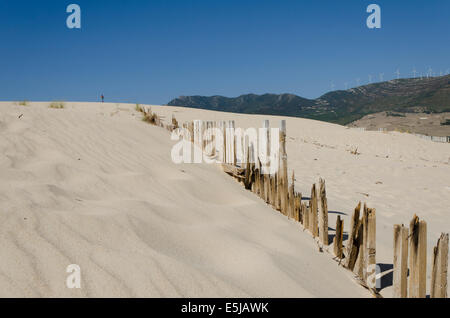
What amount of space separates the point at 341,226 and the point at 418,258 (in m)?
0.81

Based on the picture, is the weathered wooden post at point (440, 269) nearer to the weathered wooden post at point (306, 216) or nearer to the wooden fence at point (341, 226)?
the wooden fence at point (341, 226)

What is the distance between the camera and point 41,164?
396cm

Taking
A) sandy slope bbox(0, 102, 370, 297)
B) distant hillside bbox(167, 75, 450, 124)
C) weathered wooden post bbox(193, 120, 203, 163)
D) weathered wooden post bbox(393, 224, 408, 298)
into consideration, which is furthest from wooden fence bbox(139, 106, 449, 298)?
distant hillside bbox(167, 75, 450, 124)

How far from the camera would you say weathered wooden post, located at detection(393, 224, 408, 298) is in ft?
7.00

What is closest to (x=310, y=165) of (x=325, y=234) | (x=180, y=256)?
(x=325, y=234)

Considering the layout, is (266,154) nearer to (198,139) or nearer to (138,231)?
(138,231)

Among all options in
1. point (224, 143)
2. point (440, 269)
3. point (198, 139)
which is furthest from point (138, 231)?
point (198, 139)

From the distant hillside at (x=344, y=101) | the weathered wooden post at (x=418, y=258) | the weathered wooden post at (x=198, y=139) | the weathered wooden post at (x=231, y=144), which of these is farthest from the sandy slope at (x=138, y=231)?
the distant hillside at (x=344, y=101)

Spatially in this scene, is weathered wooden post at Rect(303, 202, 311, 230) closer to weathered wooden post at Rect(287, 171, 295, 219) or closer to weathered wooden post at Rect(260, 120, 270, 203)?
weathered wooden post at Rect(287, 171, 295, 219)

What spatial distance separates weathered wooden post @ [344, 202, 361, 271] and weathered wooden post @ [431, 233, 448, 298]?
648 millimetres

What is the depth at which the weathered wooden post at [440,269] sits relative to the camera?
6.43 feet

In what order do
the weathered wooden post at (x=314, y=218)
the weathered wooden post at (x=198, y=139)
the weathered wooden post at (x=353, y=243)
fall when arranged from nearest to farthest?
1. the weathered wooden post at (x=353, y=243)
2. the weathered wooden post at (x=314, y=218)
3. the weathered wooden post at (x=198, y=139)

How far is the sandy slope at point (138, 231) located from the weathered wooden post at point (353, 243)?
10 centimetres
